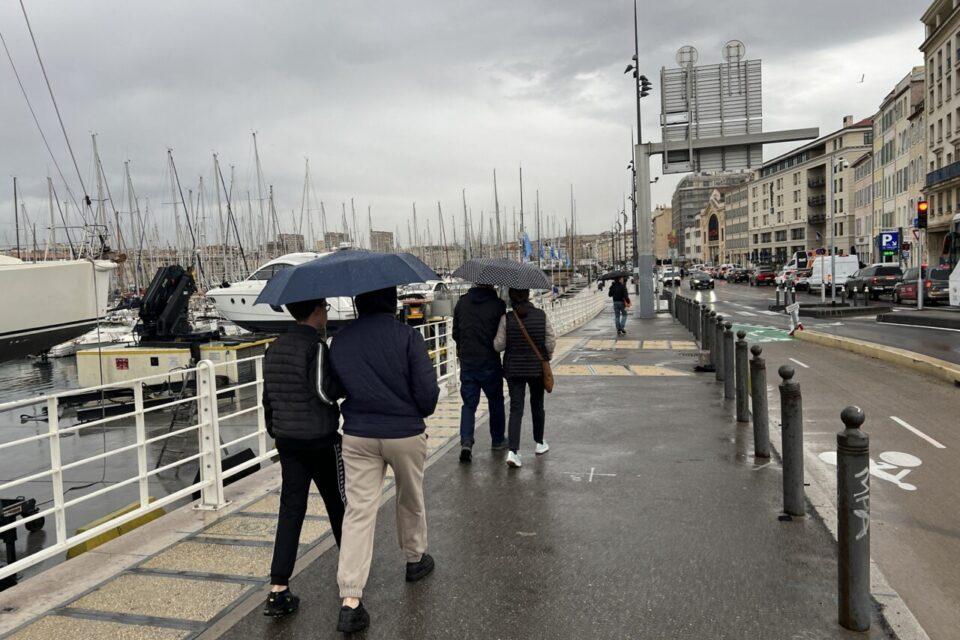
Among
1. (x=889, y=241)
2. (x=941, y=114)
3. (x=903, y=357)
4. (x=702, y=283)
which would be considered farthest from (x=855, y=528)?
(x=941, y=114)

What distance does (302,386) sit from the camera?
3.75m

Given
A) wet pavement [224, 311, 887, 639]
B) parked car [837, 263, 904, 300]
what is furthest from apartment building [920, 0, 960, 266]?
wet pavement [224, 311, 887, 639]

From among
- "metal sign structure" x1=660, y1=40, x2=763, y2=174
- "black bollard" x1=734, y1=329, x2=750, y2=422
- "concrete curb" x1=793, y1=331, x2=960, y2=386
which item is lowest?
"concrete curb" x1=793, y1=331, x2=960, y2=386

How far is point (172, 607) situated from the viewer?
3926mm

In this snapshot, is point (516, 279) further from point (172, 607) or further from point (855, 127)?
point (855, 127)

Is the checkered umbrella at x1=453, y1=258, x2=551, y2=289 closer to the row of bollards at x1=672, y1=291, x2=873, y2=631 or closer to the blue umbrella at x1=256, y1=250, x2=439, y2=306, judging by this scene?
the row of bollards at x1=672, y1=291, x2=873, y2=631

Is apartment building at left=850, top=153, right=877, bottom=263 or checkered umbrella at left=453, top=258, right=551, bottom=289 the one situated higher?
apartment building at left=850, top=153, right=877, bottom=263

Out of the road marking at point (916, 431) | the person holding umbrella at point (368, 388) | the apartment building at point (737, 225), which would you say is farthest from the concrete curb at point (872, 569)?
the apartment building at point (737, 225)

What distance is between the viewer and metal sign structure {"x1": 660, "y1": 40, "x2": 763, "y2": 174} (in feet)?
80.8

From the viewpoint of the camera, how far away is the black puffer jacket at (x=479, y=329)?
6773 mm

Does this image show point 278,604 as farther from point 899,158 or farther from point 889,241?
point 899,158

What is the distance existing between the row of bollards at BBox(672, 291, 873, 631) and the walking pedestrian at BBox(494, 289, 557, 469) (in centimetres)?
207

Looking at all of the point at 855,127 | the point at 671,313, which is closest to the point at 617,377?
the point at 671,313

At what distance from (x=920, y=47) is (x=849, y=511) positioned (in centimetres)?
6682
